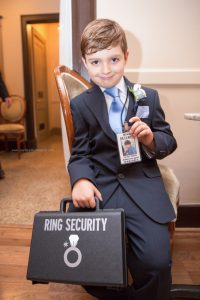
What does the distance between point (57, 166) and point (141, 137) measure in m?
2.81

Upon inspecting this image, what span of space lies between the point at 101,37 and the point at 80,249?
657 millimetres

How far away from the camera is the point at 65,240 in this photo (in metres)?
0.74

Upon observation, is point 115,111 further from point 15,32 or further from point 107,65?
point 15,32

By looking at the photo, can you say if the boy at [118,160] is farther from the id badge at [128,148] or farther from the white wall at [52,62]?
the white wall at [52,62]

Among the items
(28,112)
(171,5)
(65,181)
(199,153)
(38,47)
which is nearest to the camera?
(171,5)

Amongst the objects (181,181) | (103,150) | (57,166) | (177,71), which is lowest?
(57,166)

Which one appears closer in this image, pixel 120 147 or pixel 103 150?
pixel 120 147

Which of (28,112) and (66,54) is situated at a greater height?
(66,54)

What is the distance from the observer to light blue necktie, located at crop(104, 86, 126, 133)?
95cm

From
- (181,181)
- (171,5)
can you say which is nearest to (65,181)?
(181,181)

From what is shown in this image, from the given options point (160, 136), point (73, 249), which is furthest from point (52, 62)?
point (73, 249)

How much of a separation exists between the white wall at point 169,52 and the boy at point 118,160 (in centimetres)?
69

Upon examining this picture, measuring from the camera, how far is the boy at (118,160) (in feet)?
2.72

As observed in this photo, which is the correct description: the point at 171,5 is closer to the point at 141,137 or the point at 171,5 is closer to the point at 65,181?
the point at 141,137
